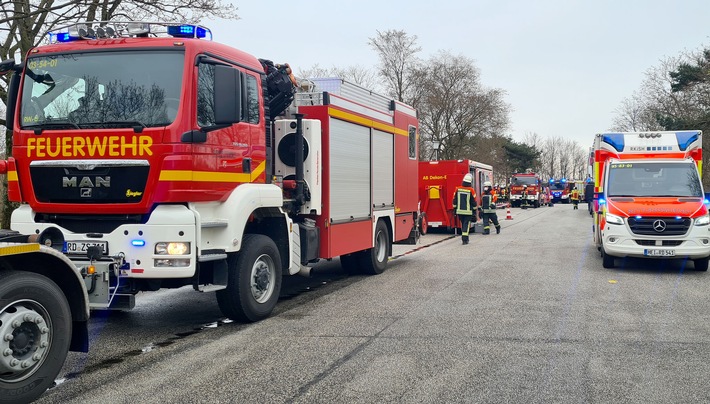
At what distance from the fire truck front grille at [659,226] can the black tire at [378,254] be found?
4288 mm

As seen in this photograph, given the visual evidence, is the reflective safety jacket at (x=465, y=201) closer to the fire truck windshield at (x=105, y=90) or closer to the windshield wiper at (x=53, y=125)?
the fire truck windshield at (x=105, y=90)

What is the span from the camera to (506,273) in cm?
1098

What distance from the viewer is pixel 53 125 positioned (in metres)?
6.20

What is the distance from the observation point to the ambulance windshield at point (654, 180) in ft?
38.4

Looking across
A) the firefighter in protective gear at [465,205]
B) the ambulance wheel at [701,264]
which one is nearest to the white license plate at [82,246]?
the ambulance wheel at [701,264]

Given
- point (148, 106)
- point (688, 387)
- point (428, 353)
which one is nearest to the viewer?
point (688, 387)

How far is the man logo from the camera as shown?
1095 centimetres

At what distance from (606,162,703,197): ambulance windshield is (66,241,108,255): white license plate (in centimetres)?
930

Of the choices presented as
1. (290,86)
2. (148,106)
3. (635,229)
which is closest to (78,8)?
(290,86)

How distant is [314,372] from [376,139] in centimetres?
626

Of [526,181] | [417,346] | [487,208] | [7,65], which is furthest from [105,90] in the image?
[526,181]

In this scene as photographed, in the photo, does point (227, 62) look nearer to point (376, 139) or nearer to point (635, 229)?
point (376, 139)

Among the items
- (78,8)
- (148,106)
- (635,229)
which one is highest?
(78,8)

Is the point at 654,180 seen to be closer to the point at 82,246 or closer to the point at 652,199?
the point at 652,199
